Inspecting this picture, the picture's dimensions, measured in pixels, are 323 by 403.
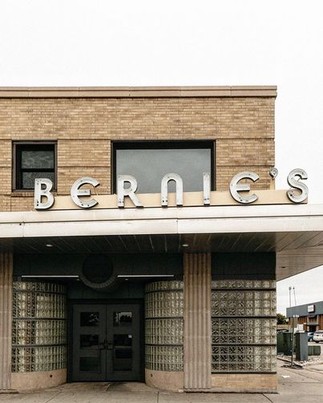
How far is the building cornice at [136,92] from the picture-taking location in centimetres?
1728

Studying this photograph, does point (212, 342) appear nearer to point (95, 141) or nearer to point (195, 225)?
point (195, 225)

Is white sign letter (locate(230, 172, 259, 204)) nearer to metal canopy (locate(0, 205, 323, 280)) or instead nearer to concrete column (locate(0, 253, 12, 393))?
metal canopy (locate(0, 205, 323, 280))

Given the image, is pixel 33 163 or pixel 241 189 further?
pixel 33 163

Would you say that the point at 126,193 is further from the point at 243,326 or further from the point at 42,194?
the point at 243,326

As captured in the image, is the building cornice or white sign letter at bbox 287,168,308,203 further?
the building cornice

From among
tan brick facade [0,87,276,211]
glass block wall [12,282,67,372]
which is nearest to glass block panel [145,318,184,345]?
glass block wall [12,282,67,372]

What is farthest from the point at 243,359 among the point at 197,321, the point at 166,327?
the point at 166,327

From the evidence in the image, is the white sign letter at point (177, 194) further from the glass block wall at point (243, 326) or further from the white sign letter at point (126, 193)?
the glass block wall at point (243, 326)

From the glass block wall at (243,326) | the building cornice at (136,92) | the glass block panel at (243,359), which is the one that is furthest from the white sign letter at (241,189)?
the glass block panel at (243,359)

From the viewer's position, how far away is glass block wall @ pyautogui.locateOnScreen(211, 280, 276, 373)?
654 inches

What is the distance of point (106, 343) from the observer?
60.2 ft

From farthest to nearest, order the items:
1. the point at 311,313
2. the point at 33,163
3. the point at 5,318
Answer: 1. the point at 311,313
2. the point at 33,163
3. the point at 5,318

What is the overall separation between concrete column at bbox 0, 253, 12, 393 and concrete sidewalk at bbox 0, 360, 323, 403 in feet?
1.83

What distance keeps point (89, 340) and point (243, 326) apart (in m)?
4.42
